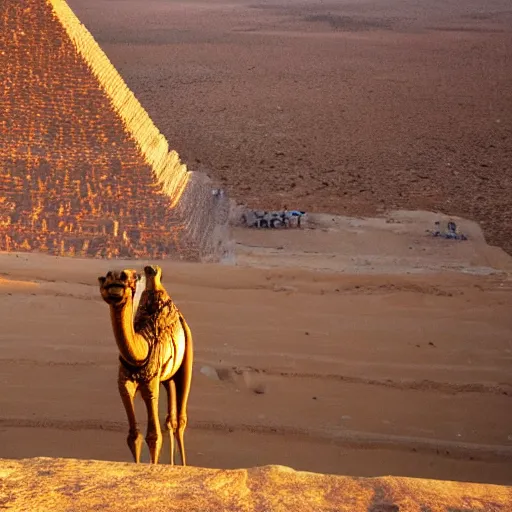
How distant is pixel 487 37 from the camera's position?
29.8 m

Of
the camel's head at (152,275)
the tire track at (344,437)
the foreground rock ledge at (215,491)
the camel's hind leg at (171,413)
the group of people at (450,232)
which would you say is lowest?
the tire track at (344,437)

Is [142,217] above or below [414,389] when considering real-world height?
above

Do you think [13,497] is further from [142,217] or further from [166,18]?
[166,18]

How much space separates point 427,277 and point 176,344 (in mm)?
5165

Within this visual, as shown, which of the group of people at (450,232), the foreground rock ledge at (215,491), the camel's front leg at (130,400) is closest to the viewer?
the foreground rock ledge at (215,491)

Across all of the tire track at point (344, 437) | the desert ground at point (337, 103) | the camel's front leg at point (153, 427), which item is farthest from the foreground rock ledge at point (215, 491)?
the desert ground at point (337, 103)

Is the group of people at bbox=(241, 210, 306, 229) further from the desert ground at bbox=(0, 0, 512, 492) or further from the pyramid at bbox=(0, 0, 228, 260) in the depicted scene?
the pyramid at bbox=(0, 0, 228, 260)

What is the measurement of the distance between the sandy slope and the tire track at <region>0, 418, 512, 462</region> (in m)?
0.01

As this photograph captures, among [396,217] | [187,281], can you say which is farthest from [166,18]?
[187,281]

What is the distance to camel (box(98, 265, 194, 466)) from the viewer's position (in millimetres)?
3396

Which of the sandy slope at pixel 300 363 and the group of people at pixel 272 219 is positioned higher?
the group of people at pixel 272 219

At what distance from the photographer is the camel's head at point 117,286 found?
3104mm

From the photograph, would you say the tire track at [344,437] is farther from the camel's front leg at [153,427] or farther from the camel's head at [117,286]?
the camel's head at [117,286]

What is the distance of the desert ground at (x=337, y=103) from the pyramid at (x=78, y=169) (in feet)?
11.6
